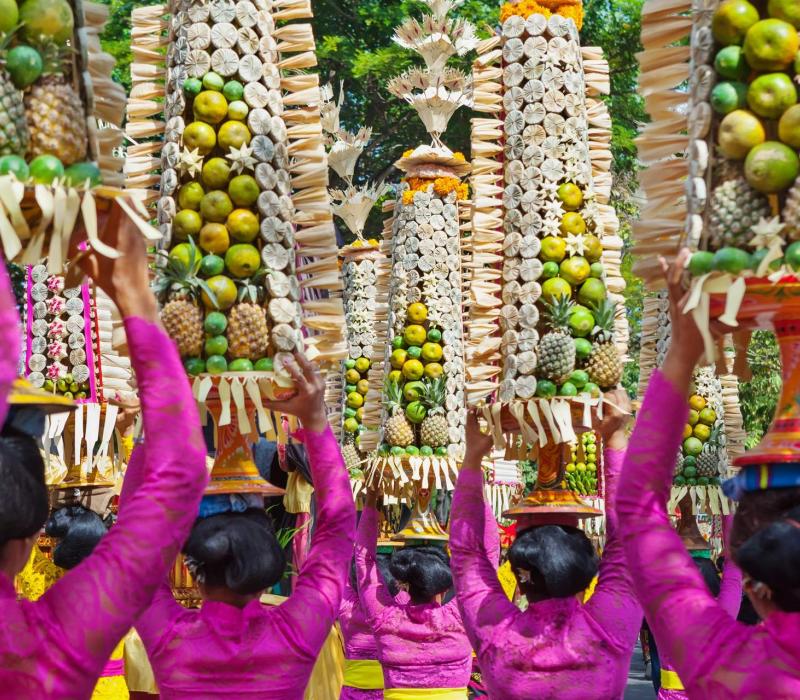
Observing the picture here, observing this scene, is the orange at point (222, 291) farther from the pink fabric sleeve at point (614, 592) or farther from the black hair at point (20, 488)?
the black hair at point (20, 488)

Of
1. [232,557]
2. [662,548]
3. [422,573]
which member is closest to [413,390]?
[422,573]

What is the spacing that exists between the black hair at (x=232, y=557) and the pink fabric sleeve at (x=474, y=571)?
0.82 meters

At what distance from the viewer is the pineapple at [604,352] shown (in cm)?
453

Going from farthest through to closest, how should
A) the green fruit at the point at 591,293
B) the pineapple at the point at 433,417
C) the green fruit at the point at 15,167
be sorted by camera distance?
the pineapple at the point at 433,417 < the green fruit at the point at 591,293 < the green fruit at the point at 15,167

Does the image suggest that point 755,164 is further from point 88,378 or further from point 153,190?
point 88,378

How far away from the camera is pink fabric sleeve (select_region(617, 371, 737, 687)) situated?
235cm

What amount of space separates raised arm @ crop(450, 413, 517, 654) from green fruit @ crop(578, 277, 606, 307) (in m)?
1.01

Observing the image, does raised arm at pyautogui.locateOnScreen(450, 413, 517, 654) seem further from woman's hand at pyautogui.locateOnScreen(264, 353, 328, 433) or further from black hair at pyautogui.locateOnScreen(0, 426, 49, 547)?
black hair at pyautogui.locateOnScreen(0, 426, 49, 547)

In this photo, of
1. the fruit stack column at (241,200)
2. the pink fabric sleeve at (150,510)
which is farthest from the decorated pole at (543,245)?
the pink fabric sleeve at (150,510)

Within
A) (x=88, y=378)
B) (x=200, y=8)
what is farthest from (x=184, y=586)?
(x=200, y=8)

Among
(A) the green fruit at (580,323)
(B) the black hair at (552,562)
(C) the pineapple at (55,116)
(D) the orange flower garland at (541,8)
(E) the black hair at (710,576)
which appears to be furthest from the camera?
(E) the black hair at (710,576)

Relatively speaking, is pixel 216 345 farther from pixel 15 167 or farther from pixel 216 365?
pixel 15 167

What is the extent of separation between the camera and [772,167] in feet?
8.73

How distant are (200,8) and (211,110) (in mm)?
357
